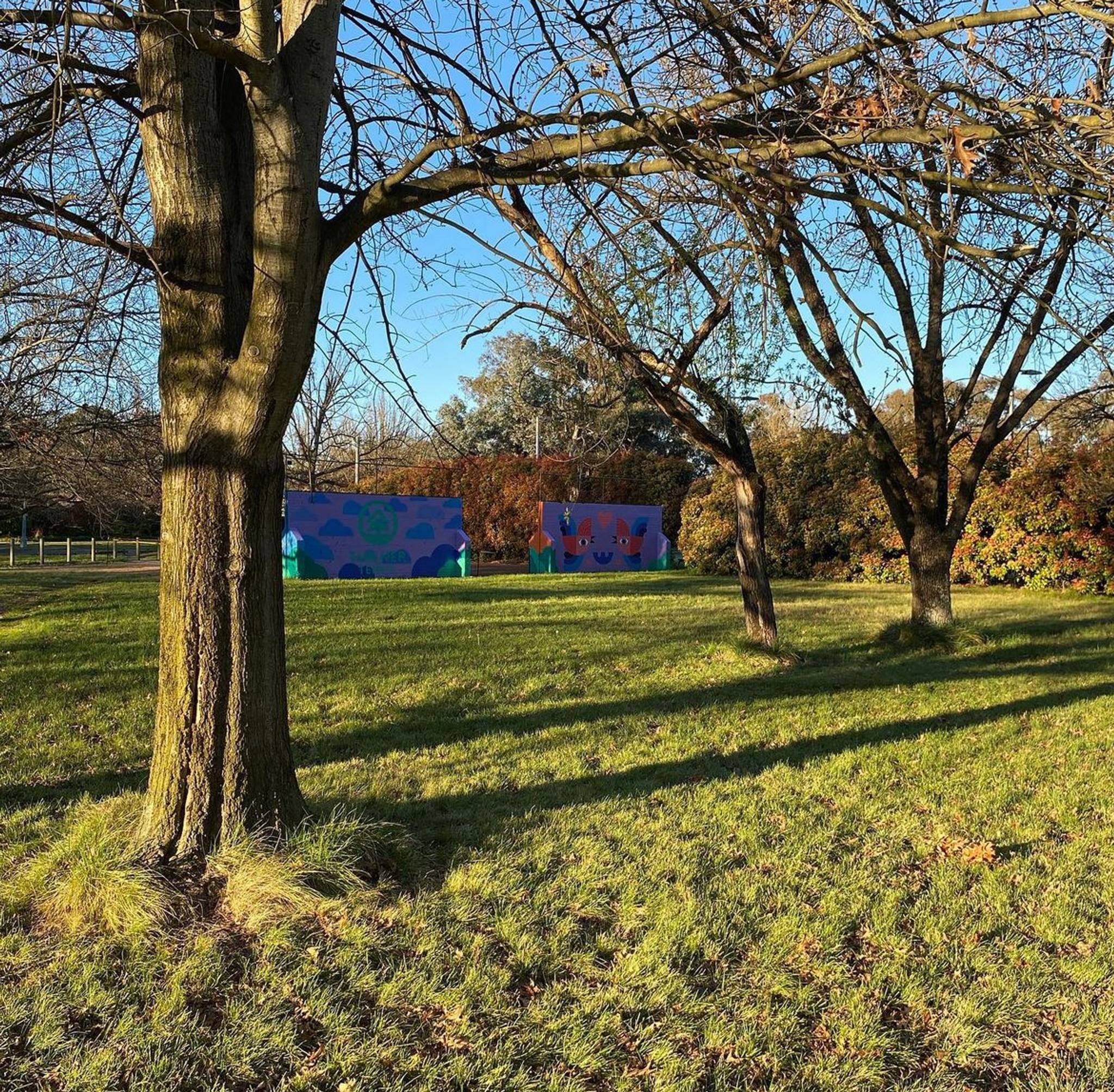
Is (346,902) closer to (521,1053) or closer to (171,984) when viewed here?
(171,984)

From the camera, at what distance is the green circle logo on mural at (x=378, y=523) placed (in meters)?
19.9

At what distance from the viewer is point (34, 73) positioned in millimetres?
3771

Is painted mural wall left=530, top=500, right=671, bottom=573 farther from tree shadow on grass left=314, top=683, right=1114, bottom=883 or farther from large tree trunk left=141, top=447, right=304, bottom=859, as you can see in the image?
large tree trunk left=141, top=447, right=304, bottom=859

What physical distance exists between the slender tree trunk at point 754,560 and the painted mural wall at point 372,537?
11.9 metres

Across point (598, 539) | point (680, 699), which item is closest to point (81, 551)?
point (598, 539)

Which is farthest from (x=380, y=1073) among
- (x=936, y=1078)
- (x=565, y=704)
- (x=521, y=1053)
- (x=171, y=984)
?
(x=565, y=704)

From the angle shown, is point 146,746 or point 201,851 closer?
point 201,851

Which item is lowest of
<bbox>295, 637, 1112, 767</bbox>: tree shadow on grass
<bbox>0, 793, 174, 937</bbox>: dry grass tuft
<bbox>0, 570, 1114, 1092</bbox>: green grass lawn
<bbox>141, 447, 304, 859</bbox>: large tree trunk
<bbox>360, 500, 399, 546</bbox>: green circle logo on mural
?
<bbox>0, 570, 1114, 1092</bbox>: green grass lawn

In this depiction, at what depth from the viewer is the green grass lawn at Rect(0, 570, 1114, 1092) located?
2297 millimetres

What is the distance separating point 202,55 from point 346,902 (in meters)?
3.37

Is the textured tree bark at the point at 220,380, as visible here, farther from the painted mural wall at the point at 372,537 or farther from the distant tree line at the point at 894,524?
the painted mural wall at the point at 372,537

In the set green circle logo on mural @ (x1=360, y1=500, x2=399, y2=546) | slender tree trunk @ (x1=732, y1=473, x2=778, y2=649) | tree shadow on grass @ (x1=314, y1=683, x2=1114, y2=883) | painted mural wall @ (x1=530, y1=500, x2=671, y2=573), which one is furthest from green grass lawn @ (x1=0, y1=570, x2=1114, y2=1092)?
painted mural wall @ (x1=530, y1=500, x2=671, y2=573)

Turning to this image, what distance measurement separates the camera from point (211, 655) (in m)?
3.13

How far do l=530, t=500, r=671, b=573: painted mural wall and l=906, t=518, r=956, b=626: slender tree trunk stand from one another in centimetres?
1339
